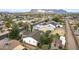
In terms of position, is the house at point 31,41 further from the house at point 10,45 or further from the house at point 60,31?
the house at point 60,31

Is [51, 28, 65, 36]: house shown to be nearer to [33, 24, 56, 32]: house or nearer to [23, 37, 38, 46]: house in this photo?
[33, 24, 56, 32]: house

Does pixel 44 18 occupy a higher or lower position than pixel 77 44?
higher

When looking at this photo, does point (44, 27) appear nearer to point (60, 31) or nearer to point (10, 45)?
point (60, 31)

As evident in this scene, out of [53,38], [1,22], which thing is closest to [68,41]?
[53,38]

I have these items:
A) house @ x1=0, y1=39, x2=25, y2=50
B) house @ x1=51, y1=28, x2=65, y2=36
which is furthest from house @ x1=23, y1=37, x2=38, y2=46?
house @ x1=51, y1=28, x2=65, y2=36

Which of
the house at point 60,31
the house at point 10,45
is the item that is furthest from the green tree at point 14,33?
the house at point 60,31

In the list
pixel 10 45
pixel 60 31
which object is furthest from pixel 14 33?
pixel 60 31
